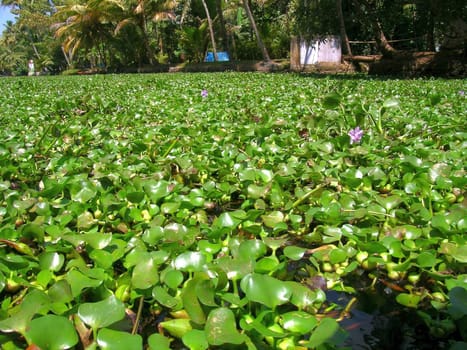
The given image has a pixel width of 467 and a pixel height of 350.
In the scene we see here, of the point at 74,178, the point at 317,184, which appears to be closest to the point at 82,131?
the point at 74,178

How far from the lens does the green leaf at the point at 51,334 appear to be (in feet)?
2.30

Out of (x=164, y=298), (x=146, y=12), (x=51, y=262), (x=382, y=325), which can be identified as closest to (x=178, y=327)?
(x=164, y=298)

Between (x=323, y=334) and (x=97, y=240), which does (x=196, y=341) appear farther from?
(x=97, y=240)

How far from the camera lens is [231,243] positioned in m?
1.21

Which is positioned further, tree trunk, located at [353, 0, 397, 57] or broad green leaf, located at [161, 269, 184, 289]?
tree trunk, located at [353, 0, 397, 57]

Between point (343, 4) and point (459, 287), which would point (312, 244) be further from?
point (343, 4)

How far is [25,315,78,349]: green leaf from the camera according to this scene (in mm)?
702

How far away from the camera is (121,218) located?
4.92 ft

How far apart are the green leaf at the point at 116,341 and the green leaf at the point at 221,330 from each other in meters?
0.12

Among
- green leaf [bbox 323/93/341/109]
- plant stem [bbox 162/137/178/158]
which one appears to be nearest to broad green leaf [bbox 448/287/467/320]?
plant stem [bbox 162/137/178/158]

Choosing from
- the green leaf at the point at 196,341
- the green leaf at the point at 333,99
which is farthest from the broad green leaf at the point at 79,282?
the green leaf at the point at 333,99

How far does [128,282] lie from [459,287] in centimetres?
73

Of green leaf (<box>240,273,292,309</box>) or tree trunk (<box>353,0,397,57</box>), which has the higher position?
tree trunk (<box>353,0,397,57</box>)

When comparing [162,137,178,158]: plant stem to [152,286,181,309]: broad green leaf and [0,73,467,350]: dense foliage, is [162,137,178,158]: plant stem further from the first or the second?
[152,286,181,309]: broad green leaf
